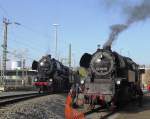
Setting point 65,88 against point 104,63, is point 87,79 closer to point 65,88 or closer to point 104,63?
point 104,63

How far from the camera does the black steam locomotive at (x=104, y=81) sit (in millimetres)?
23266

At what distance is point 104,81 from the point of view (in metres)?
23.9

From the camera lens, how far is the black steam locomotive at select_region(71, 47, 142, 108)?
76.3 ft

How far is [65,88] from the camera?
40938 mm

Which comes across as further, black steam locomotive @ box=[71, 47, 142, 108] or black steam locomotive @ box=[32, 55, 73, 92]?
black steam locomotive @ box=[32, 55, 73, 92]

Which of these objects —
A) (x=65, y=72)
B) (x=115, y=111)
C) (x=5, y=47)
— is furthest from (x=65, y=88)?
(x=115, y=111)

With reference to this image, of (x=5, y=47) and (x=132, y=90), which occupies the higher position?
(x=5, y=47)

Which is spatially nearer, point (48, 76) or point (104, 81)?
point (104, 81)

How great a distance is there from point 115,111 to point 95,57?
3528mm

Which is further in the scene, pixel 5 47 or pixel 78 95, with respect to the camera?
pixel 5 47

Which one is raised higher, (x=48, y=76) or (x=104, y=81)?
(x=48, y=76)

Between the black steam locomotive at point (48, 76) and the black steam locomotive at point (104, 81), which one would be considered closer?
the black steam locomotive at point (104, 81)

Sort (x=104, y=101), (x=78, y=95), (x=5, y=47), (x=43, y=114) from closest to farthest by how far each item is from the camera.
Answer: (x=43, y=114) → (x=104, y=101) → (x=78, y=95) → (x=5, y=47)

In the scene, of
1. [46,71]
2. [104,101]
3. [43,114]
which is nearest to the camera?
[43,114]
